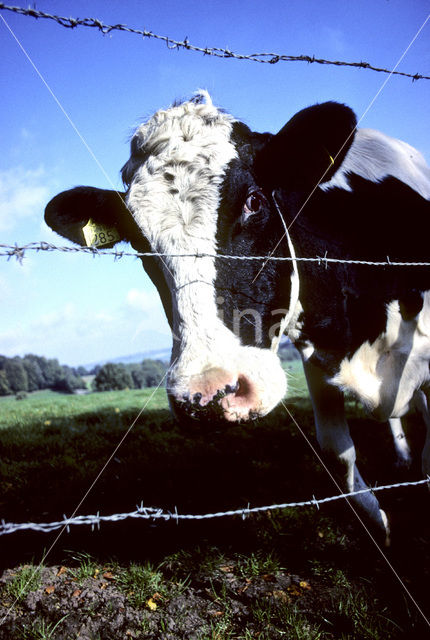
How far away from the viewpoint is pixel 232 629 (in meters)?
2.24

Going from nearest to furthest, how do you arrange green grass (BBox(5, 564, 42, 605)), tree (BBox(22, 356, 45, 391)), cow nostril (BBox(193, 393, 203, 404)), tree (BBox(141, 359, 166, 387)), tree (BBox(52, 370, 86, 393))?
cow nostril (BBox(193, 393, 203, 404)) → green grass (BBox(5, 564, 42, 605)) → tree (BBox(22, 356, 45, 391)) → tree (BBox(52, 370, 86, 393)) → tree (BBox(141, 359, 166, 387))

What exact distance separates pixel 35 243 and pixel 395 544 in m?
2.87

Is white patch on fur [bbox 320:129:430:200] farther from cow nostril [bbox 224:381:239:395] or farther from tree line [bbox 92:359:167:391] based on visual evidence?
tree line [bbox 92:359:167:391]

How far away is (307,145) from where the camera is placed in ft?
8.34

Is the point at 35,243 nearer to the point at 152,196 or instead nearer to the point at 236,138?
the point at 152,196

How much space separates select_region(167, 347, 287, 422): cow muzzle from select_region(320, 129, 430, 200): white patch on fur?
166 cm

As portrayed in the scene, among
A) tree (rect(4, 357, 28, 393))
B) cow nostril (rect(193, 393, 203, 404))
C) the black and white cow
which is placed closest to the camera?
cow nostril (rect(193, 393, 203, 404))

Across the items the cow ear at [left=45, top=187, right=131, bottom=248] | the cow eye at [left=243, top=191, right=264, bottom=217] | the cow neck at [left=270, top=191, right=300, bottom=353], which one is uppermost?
the cow ear at [left=45, top=187, right=131, bottom=248]

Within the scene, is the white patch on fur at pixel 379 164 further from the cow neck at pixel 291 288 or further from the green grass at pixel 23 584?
the green grass at pixel 23 584

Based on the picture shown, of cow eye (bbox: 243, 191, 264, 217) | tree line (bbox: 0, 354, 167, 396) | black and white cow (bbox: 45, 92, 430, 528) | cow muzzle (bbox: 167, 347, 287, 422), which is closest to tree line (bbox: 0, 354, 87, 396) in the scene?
tree line (bbox: 0, 354, 167, 396)

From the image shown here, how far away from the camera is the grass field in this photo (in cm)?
227

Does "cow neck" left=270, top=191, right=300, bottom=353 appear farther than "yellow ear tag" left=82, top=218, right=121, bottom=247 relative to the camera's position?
No

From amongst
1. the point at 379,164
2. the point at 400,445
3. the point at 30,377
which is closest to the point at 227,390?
the point at 379,164

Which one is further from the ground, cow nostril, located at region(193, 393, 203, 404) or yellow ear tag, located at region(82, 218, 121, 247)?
yellow ear tag, located at region(82, 218, 121, 247)
